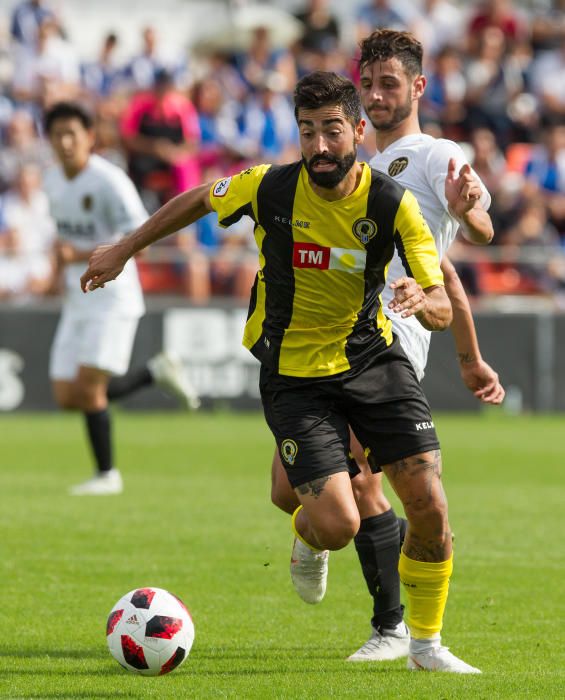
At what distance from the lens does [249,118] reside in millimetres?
19688

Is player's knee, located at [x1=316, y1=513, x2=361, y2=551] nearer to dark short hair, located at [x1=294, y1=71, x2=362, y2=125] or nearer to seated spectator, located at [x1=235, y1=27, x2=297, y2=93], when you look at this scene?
dark short hair, located at [x1=294, y1=71, x2=362, y2=125]

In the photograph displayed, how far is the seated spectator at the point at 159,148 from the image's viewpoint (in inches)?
717

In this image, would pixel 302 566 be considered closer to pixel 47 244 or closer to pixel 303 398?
pixel 303 398

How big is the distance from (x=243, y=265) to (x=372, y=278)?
12019 millimetres

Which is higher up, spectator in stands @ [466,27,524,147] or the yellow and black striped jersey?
spectator in stands @ [466,27,524,147]

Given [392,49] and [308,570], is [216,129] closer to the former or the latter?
[392,49]

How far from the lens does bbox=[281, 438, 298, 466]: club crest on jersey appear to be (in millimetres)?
5496

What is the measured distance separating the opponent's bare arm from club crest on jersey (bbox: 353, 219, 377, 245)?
13.9 inches

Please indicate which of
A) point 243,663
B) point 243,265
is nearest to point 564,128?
point 243,265

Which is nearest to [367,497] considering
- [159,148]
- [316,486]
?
[316,486]

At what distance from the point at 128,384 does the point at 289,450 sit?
7.27 meters

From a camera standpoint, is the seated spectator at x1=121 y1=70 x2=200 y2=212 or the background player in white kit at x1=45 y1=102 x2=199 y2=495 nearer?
the background player in white kit at x1=45 y1=102 x2=199 y2=495

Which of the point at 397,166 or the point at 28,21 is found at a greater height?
the point at 28,21

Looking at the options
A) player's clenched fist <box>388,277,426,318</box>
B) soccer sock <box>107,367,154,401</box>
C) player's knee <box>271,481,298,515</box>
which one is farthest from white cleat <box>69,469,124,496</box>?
player's clenched fist <box>388,277,426,318</box>
